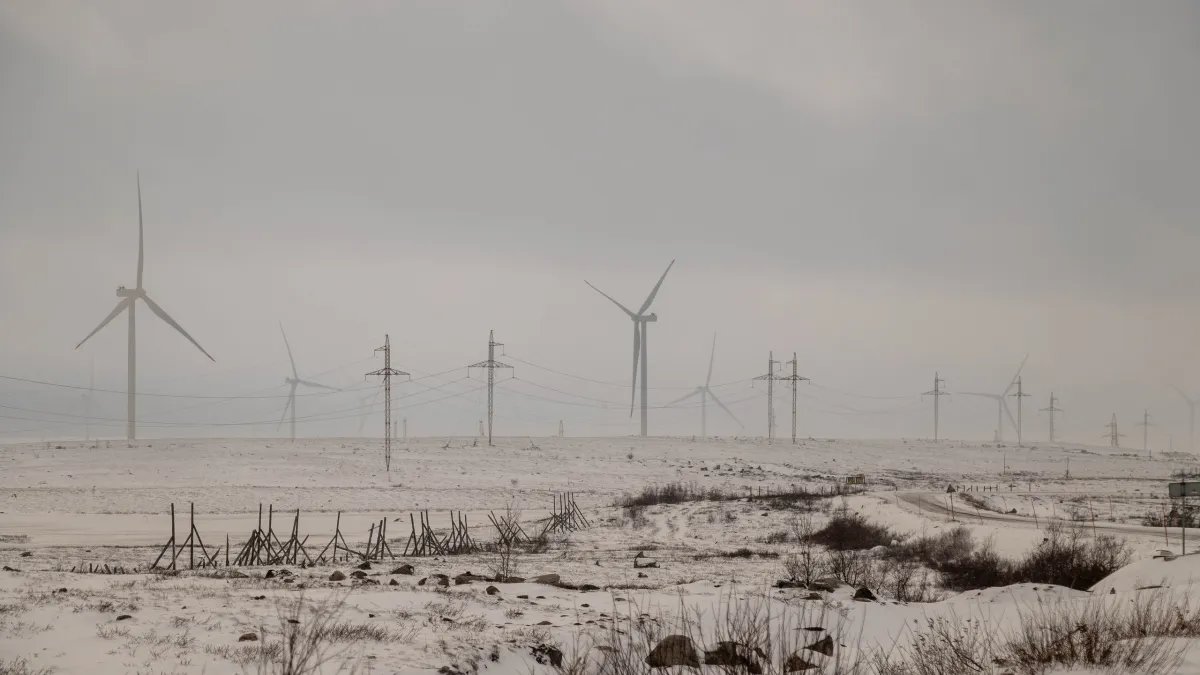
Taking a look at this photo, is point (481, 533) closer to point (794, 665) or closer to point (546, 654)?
point (546, 654)

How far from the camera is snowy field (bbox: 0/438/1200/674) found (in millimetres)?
15828

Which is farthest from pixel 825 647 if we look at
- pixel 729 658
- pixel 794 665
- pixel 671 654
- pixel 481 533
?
pixel 481 533

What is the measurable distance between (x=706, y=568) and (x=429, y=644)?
716 inches

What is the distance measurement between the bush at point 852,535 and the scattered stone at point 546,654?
2741cm

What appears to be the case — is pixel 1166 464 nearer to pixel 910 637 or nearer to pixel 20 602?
pixel 910 637

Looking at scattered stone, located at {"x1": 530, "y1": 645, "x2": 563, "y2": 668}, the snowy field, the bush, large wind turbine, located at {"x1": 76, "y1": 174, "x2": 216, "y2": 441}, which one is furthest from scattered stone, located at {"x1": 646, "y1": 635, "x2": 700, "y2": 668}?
large wind turbine, located at {"x1": 76, "y1": 174, "x2": 216, "y2": 441}

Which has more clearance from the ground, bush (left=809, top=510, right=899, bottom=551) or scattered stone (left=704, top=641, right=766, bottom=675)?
scattered stone (left=704, top=641, right=766, bottom=675)

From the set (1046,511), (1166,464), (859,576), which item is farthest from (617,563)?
(1166,464)

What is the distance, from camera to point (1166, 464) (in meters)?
136

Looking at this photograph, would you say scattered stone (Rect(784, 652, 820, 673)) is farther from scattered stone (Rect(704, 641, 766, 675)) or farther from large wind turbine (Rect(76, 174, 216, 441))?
large wind turbine (Rect(76, 174, 216, 441))

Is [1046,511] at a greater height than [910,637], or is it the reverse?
[910,637]

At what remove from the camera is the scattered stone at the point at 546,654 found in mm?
14977

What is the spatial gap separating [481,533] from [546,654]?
38.4 metres

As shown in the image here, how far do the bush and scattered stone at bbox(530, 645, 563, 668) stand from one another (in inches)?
1079
